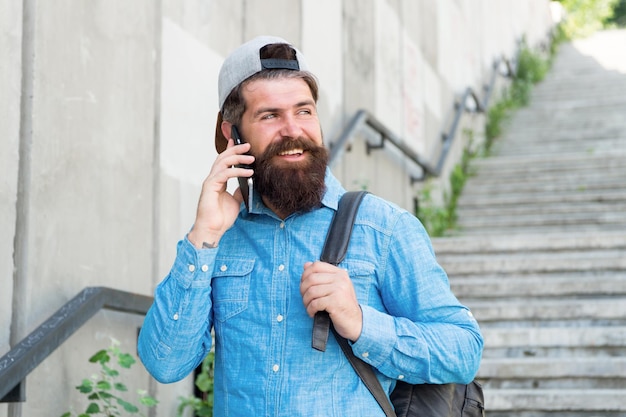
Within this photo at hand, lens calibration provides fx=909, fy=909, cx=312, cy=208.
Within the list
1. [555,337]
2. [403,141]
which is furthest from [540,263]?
[403,141]

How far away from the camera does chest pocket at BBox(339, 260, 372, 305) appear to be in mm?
1735

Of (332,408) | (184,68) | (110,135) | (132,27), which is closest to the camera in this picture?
(332,408)

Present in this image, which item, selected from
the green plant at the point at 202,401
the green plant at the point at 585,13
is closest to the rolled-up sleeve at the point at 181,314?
the green plant at the point at 202,401

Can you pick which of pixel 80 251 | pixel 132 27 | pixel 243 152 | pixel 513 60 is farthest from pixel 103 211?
pixel 513 60

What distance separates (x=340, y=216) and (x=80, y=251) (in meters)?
1.33

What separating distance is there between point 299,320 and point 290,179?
279 millimetres

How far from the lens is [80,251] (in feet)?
9.42

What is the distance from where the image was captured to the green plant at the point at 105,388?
9.09ft

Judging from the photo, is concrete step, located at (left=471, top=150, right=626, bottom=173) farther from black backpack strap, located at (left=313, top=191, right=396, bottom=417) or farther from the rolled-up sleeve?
the rolled-up sleeve

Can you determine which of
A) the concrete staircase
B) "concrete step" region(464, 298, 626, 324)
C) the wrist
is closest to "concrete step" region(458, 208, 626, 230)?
the concrete staircase

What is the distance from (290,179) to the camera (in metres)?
1.79

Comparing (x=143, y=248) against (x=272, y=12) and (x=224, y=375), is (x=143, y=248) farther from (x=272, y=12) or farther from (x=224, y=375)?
(x=272, y=12)

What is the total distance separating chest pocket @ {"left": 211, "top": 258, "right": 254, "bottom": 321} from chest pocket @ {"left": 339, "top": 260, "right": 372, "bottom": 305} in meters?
0.20

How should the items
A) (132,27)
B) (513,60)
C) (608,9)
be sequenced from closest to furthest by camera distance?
(132,27) → (513,60) → (608,9)
